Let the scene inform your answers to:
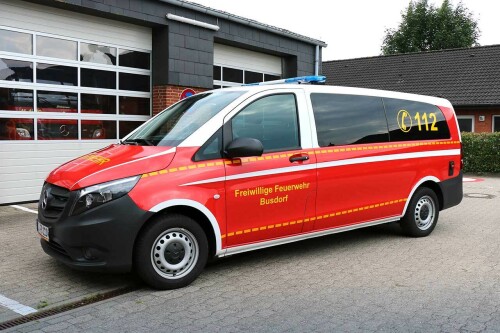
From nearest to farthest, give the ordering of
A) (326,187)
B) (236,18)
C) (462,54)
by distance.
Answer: (326,187)
(236,18)
(462,54)

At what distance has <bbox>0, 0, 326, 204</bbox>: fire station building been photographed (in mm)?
9547

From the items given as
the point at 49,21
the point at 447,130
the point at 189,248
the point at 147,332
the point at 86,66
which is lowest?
the point at 147,332

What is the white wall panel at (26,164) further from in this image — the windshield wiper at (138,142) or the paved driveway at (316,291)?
the windshield wiper at (138,142)

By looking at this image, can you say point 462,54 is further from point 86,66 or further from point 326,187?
point 326,187

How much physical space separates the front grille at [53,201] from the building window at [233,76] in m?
9.05

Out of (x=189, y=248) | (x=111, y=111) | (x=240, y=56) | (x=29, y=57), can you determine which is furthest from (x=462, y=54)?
(x=189, y=248)

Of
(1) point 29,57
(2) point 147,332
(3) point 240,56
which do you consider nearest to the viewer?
(2) point 147,332

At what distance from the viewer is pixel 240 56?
14.4 m

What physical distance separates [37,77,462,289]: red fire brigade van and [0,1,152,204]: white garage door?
494 centimetres

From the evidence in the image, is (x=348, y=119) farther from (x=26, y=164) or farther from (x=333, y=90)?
(x=26, y=164)

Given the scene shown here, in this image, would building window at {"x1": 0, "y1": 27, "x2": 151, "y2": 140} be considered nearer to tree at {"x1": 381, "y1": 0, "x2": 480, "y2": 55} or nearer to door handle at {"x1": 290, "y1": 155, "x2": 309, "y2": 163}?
door handle at {"x1": 290, "y1": 155, "x2": 309, "y2": 163}

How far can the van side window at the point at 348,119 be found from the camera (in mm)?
5824

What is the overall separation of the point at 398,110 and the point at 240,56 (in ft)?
27.4

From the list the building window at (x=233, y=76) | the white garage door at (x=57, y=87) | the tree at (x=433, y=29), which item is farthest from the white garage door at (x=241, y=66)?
the tree at (x=433, y=29)
